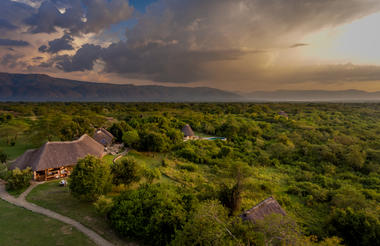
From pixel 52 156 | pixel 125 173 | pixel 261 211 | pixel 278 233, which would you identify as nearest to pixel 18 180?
pixel 52 156

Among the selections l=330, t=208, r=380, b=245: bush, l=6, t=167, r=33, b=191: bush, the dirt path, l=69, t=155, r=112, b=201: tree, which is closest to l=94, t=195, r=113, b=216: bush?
the dirt path

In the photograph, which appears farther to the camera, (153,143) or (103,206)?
(153,143)

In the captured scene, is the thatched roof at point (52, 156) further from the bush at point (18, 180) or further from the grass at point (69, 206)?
the grass at point (69, 206)

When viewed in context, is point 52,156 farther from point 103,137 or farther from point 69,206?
point 103,137

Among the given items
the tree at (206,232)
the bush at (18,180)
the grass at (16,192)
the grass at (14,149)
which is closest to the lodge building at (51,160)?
the bush at (18,180)

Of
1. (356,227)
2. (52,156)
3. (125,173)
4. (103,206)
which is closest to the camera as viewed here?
(356,227)

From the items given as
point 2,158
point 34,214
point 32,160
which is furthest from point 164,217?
point 2,158

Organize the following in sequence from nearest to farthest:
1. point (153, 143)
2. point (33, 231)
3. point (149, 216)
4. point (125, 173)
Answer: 1. point (149, 216)
2. point (33, 231)
3. point (125, 173)
4. point (153, 143)
